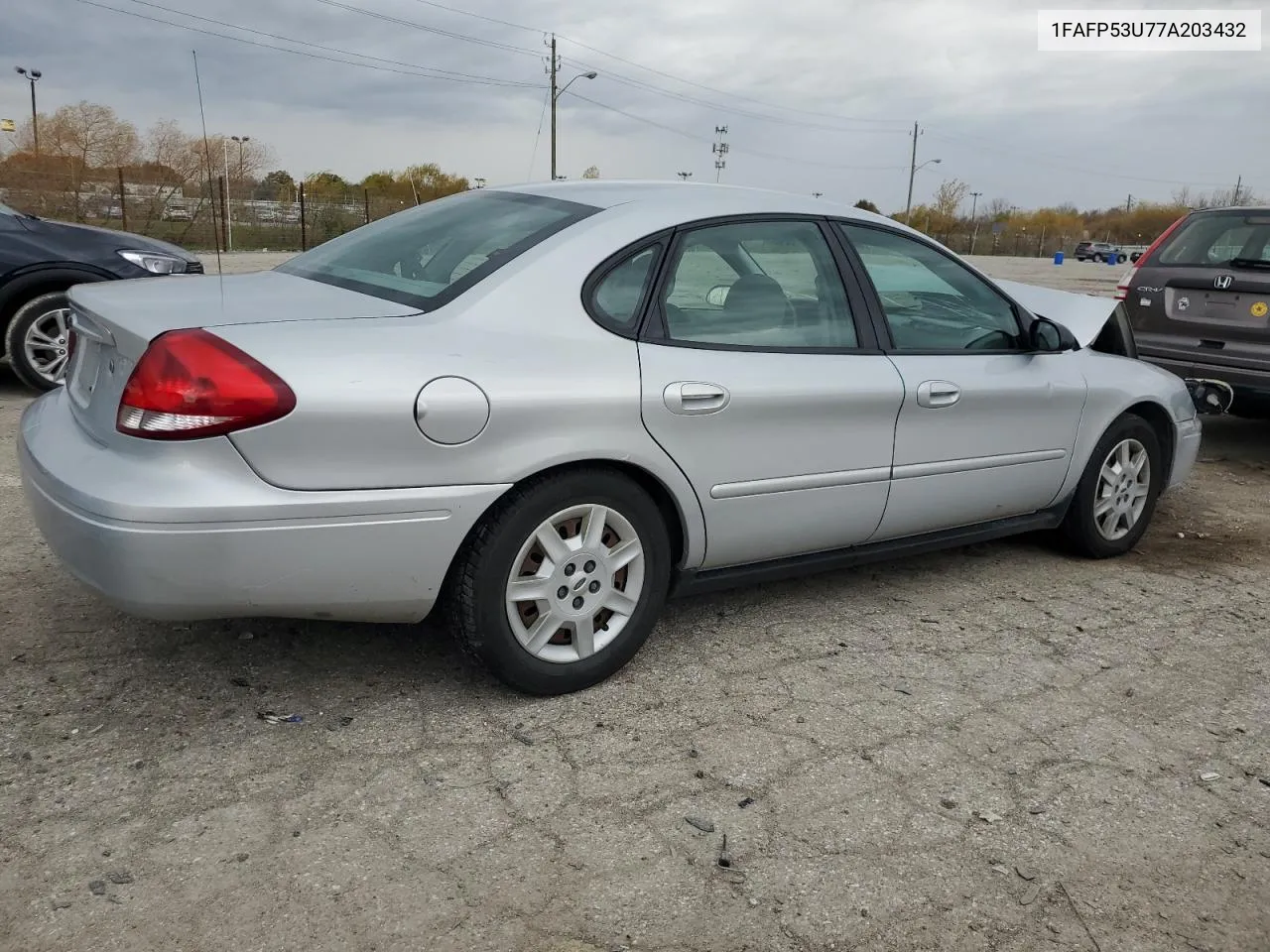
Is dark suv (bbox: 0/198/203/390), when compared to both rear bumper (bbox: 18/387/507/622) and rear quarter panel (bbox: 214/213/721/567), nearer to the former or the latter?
rear bumper (bbox: 18/387/507/622)

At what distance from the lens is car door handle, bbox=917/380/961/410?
3.61 m

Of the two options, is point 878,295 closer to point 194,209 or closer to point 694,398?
point 694,398

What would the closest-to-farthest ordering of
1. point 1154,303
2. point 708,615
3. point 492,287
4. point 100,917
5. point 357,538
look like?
point 100,917 → point 357,538 → point 492,287 → point 708,615 → point 1154,303

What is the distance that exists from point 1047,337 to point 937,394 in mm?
626

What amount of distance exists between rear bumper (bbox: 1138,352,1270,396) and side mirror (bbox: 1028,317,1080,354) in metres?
2.78

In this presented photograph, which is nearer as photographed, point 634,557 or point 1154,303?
point 634,557

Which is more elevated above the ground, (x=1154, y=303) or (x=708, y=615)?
(x=1154, y=303)

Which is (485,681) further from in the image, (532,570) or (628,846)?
(628,846)

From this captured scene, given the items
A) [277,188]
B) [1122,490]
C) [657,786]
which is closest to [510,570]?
[657,786]

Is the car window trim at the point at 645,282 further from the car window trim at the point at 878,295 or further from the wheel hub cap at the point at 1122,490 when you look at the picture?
the wheel hub cap at the point at 1122,490

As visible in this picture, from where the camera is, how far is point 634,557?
307cm

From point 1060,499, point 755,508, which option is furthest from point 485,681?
point 1060,499

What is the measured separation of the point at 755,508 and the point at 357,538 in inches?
49.9

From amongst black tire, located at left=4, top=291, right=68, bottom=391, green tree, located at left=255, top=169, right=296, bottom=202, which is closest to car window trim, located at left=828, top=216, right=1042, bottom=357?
black tire, located at left=4, top=291, right=68, bottom=391
